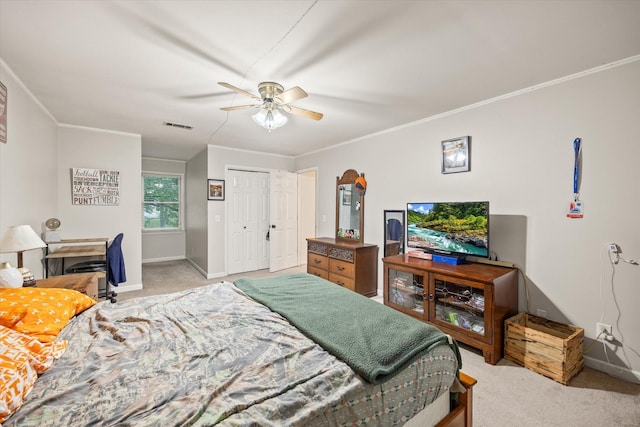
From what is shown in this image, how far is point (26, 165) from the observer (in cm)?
265

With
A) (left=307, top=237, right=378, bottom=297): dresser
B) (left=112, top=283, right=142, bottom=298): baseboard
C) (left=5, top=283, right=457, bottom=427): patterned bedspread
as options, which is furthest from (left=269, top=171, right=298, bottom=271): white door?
(left=5, top=283, right=457, bottom=427): patterned bedspread

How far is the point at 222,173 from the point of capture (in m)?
5.04

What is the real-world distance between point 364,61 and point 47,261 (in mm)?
4223

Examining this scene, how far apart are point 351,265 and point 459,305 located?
1.57 metres

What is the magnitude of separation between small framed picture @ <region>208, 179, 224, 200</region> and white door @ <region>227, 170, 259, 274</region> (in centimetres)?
14

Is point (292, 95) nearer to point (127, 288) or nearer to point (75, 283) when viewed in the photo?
point (75, 283)

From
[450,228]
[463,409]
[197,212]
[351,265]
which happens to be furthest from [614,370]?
[197,212]

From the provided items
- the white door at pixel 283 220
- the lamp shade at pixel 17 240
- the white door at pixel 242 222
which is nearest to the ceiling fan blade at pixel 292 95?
the lamp shade at pixel 17 240

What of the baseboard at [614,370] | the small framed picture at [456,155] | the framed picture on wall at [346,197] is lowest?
the baseboard at [614,370]

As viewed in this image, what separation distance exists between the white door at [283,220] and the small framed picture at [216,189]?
96 cm

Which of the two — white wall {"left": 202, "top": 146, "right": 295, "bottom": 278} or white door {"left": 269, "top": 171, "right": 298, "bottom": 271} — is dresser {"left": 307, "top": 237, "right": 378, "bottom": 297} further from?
white wall {"left": 202, "top": 146, "right": 295, "bottom": 278}

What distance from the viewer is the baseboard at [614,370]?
209cm

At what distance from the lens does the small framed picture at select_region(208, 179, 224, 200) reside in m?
4.93

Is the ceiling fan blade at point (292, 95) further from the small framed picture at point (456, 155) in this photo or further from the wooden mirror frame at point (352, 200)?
the wooden mirror frame at point (352, 200)
